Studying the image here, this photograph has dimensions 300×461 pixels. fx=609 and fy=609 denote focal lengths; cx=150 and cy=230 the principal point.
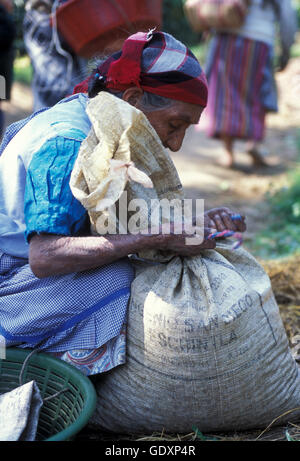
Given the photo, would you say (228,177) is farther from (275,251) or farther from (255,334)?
(255,334)

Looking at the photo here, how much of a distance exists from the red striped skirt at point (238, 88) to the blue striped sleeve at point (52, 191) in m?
4.43

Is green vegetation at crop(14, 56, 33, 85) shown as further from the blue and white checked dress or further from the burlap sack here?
the burlap sack

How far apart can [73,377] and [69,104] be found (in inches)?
36.4

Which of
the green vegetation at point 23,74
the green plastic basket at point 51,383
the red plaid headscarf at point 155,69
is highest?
the red plaid headscarf at point 155,69

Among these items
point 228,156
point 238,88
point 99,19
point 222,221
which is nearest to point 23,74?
point 228,156

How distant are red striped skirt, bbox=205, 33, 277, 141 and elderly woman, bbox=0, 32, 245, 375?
4055mm

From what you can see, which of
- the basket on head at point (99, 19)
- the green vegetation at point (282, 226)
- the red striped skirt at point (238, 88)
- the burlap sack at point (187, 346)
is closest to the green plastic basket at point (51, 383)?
the burlap sack at point (187, 346)

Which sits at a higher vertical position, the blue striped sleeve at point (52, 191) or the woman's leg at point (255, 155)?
the blue striped sleeve at point (52, 191)

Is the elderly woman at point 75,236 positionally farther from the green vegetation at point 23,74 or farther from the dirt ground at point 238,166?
the green vegetation at point 23,74

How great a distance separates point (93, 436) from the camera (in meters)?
2.12

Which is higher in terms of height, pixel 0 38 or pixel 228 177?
pixel 0 38

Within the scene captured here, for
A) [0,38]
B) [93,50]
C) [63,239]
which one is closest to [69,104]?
[63,239]

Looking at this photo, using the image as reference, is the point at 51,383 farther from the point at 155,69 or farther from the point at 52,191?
the point at 155,69

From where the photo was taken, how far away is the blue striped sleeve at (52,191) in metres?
1.82
